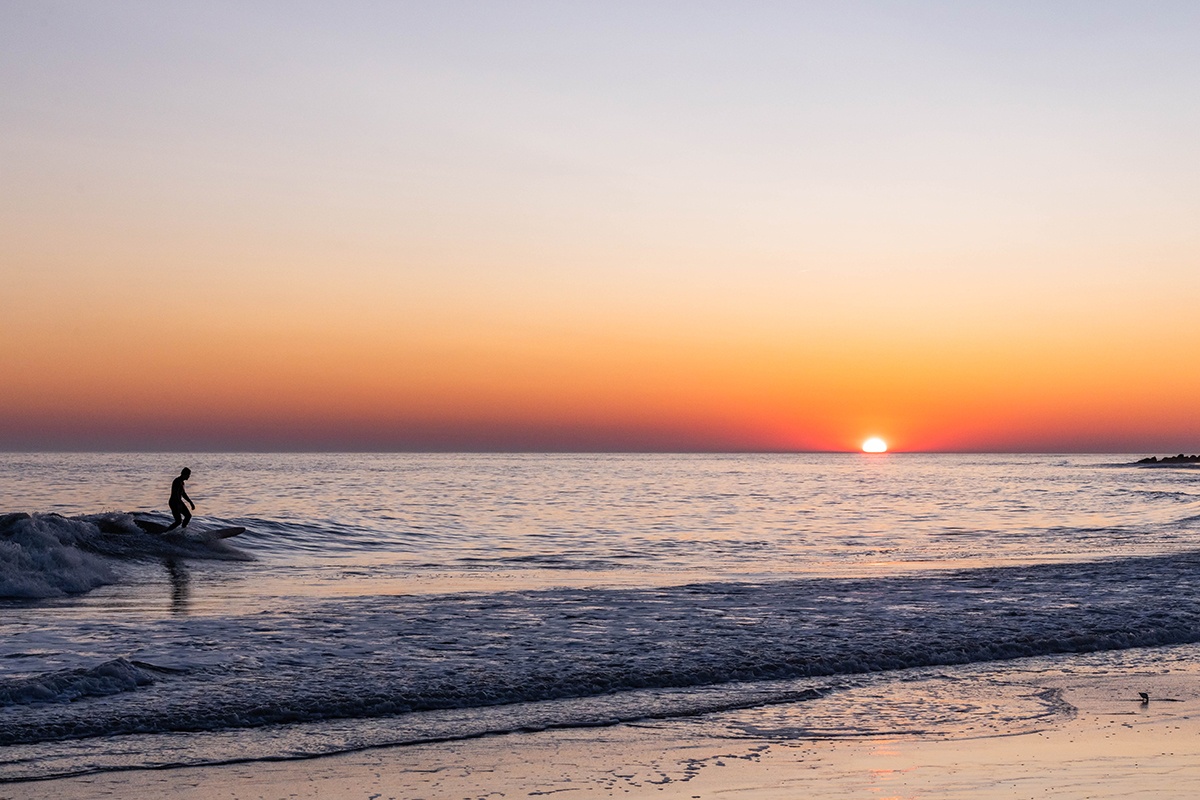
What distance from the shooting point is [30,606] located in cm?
1762

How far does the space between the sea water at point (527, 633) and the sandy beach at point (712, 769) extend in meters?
0.41

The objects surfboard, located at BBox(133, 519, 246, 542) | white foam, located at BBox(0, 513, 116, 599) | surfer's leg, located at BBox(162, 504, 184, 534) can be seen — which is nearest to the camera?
white foam, located at BBox(0, 513, 116, 599)

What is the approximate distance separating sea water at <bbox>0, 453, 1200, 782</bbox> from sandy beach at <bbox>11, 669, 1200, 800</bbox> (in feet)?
1.36

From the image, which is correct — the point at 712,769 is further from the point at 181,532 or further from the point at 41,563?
the point at 181,532

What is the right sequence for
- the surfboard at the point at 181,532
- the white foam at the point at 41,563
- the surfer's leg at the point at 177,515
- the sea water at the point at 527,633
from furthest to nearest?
the surfer's leg at the point at 177,515, the surfboard at the point at 181,532, the white foam at the point at 41,563, the sea water at the point at 527,633

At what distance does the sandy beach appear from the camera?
7.09m

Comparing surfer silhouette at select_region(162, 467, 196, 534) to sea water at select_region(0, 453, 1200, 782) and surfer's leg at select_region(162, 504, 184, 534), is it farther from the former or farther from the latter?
sea water at select_region(0, 453, 1200, 782)

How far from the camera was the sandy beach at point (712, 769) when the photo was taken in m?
7.09

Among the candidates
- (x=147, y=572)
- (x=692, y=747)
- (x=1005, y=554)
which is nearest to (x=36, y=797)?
(x=692, y=747)

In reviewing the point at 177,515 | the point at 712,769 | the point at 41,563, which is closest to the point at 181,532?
the point at 177,515

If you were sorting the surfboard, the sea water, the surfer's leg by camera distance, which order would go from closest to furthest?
the sea water → the surfboard → the surfer's leg

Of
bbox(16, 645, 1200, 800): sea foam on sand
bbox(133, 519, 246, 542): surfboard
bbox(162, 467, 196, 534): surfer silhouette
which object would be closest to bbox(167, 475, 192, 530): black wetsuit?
bbox(162, 467, 196, 534): surfer silhouette

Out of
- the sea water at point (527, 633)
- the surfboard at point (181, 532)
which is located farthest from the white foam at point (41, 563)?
the surfboard at point (181, 532)

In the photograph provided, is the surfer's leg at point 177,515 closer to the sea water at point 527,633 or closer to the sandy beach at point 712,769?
→ the sea water at point 527,633
